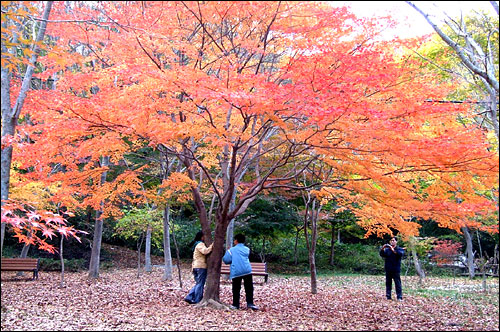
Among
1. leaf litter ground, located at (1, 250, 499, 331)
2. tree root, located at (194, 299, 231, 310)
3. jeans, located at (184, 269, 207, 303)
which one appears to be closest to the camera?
leaf litter ground, located at (1, 250, 499, 331)

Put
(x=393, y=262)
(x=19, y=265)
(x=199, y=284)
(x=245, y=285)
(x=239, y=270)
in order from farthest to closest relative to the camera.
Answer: (x=19, y=265) < (x=393, y=262) < (x=199, y=284) < (x=245, y=285) < (x=239, y=270)

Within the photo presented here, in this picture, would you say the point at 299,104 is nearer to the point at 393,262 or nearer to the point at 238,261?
the point at 238,261

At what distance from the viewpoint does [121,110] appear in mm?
7059

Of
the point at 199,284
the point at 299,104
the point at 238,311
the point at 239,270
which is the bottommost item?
the point at 238,311

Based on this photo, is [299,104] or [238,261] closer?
[299,104]

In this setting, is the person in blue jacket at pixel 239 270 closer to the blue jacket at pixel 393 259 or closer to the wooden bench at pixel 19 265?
the blue jacket at pixel 393 259

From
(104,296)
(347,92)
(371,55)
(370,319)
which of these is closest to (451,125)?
(371,55)

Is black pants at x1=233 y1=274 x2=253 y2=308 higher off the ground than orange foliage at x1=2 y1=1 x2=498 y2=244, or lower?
lower

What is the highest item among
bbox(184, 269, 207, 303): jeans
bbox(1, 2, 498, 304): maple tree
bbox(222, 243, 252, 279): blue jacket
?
bbox(1, 2, 498, 304): maple tree

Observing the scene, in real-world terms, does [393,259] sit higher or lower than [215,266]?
higher

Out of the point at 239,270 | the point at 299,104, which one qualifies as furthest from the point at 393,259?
the point at 299,104

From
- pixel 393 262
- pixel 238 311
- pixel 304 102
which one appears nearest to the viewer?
pixel 304 102

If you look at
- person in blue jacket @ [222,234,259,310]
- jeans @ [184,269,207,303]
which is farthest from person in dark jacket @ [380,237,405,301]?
jeans @ [184,269,207,303]

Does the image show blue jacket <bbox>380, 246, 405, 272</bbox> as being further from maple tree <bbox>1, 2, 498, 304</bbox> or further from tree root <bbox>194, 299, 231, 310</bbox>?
tree root <bbox>194, 299, 231, 310</bbox>
